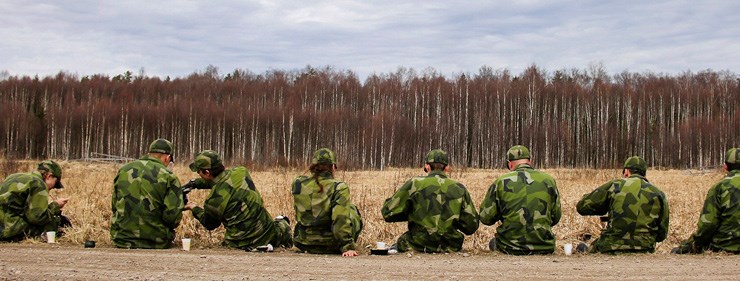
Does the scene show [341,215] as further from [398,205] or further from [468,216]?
[468,216]

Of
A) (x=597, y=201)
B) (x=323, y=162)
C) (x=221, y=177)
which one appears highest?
(x=323, y=162)

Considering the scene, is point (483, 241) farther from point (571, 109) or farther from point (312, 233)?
point (571, 109)

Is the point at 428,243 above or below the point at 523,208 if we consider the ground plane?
below

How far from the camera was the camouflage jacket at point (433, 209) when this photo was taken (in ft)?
35.4

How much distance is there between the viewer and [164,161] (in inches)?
433

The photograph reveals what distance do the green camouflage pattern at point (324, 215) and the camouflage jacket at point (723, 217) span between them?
4.90 meters

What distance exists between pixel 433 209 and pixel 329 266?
6.29ft

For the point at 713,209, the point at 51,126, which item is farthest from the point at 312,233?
the point at 51,126

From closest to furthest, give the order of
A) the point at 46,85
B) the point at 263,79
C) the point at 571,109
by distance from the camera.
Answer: the point at 571,109 < the point at 46,85 < the point at 263,79

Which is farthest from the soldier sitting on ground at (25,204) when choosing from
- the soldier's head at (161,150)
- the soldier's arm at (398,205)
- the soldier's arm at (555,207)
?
the soldier's arm at (555,207)

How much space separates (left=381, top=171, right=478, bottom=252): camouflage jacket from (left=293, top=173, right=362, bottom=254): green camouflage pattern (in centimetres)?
60

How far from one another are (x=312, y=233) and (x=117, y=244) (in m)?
2.74

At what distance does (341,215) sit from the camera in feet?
34.4

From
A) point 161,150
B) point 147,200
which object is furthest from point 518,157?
point 147,200
